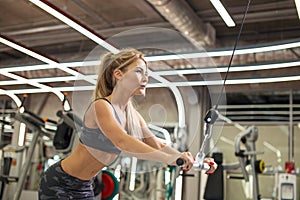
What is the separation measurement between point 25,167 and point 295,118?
340cm

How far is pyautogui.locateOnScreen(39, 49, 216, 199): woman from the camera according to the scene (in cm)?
162

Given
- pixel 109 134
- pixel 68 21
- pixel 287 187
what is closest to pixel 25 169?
pixel 68 21

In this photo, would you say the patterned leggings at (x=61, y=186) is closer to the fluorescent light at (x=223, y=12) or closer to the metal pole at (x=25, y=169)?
the fluorescent light at (x=223, y=12)

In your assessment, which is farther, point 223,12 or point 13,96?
point 13,96

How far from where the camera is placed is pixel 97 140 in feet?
5.63

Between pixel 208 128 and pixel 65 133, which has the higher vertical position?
pixel 65 133

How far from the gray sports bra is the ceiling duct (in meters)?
2.68

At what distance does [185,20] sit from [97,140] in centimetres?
332

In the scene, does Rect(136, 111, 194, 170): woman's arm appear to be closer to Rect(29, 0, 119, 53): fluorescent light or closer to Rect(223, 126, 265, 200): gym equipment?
Rect(29, 0, 119, 53): fluorescent light

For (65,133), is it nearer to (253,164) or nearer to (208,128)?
(253,164)

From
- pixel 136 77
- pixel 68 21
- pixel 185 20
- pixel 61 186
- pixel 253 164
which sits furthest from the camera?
Result: pixel 253 164

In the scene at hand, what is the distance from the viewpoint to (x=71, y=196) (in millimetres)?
1813

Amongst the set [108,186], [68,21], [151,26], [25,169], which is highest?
[151,26]

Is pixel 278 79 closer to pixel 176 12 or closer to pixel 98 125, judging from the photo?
pixel 176 12
